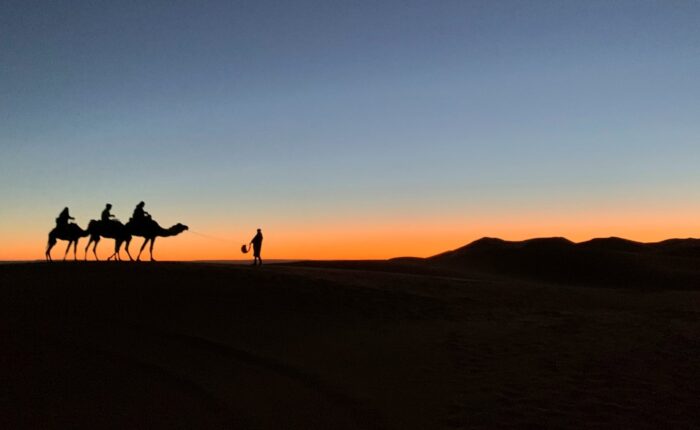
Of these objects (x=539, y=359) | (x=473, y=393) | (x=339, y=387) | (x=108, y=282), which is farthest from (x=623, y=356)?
(x=108, y=282)

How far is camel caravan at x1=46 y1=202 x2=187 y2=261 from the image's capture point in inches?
980

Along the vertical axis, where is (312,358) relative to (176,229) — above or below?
below

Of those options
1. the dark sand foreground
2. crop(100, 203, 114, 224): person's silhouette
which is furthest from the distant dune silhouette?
crop(100, 203, 114, 224): person's silhouette

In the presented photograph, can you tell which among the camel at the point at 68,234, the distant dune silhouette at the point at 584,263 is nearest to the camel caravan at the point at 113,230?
the camel at the point at 68,234

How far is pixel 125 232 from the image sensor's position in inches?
982

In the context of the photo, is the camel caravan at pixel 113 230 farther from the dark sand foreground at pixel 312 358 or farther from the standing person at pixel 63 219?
the dark sand foreground at pixel 312 358

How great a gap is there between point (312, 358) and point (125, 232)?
53.3 feet

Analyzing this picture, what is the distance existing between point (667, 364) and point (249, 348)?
8.45 metres

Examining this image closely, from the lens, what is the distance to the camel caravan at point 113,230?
81.7ft

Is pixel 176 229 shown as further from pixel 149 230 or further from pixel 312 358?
pixel 312 358

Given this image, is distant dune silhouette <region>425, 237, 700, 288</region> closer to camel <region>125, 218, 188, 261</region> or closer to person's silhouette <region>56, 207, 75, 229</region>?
camel <region>125, 218, 188, 261</region>

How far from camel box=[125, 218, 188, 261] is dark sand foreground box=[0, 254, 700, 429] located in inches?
220

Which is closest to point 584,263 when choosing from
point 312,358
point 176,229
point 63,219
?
point 176,229

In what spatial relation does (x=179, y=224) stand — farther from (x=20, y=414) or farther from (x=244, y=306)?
(x=20, y=414)
